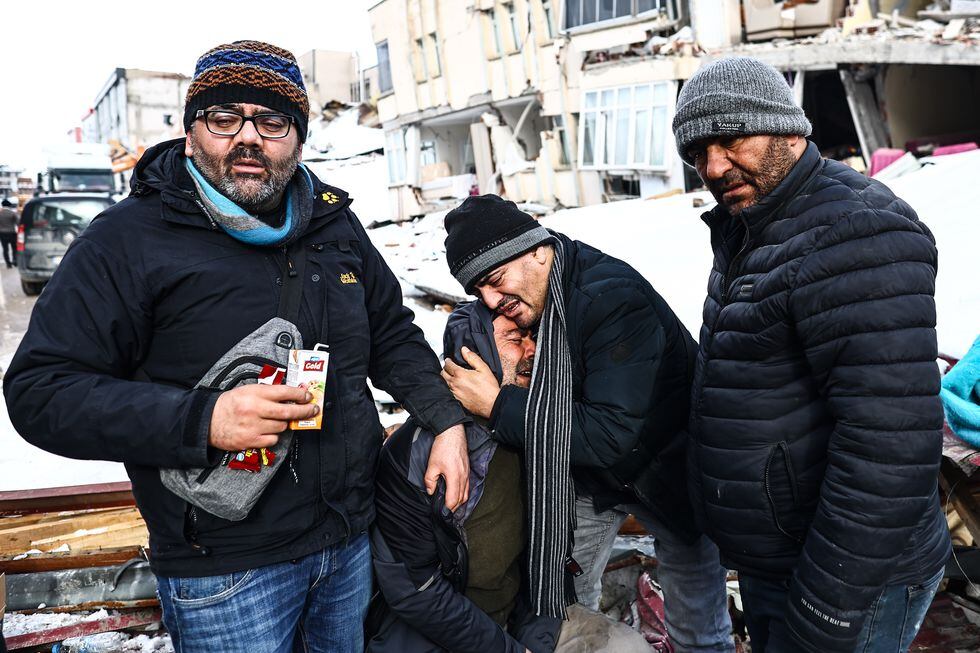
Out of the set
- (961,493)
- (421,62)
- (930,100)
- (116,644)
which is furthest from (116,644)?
(421,62)

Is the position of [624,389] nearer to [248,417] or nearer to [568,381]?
[568,381]

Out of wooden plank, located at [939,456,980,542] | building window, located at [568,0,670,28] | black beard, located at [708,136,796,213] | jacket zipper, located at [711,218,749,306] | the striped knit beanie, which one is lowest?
wooden plank, located at [939,456,980,542]

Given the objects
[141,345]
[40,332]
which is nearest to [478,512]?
[141,345]

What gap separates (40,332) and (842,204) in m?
1.95

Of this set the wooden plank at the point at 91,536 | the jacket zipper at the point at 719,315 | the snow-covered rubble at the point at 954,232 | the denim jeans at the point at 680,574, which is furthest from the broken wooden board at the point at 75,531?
the snow-covered rubble at the point at 954,232

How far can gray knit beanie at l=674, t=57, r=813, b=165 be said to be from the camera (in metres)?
1.84

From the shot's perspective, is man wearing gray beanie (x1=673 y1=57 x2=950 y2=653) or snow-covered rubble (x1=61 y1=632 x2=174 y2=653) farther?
snow-covered rubble (x1=61 y1=632 x2=174 y2=653)

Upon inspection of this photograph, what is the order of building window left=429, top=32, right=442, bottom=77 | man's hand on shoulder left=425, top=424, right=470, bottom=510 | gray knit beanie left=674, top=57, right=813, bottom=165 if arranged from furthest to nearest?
1. building window left=429, top=32, right=442, bottom=77
2. man's hand on shoulder left=425, top=424, right=470, bottom=510
3. gray knit beanie left=674, top=57, right=813, bottom=165

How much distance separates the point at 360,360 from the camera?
2051mm

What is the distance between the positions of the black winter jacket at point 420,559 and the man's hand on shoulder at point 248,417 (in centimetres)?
64

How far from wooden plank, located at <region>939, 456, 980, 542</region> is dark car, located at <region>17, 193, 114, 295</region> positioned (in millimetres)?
15278

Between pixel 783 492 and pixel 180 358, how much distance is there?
5.32 feet

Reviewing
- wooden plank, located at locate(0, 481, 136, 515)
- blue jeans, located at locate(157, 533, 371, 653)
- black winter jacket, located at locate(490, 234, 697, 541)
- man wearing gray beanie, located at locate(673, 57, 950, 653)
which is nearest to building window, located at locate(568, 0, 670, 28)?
black winter jacket, located at locate(490, 234, 697, 541)

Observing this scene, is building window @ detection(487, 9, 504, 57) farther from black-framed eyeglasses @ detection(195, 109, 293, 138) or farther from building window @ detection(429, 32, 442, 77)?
black-framed eyeglasses @ detection(195, 109, 293, 138)
